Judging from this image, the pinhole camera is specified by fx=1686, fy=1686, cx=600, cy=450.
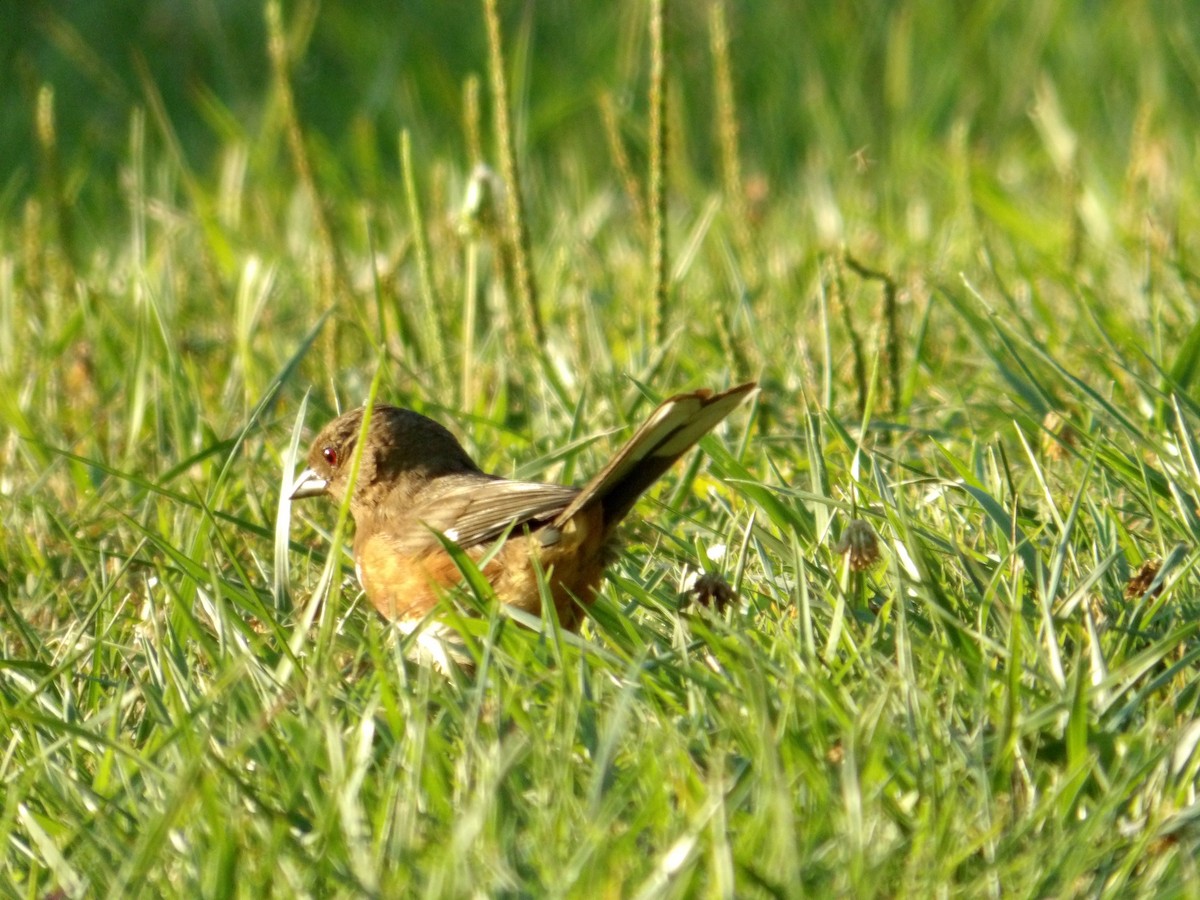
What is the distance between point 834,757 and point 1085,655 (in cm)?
47

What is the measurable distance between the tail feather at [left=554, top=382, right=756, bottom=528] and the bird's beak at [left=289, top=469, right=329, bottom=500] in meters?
0.87

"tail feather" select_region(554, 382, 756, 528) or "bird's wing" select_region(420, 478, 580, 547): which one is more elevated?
"tail feather" select_region(554, 382, 756, 528)

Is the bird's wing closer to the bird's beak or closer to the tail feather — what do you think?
the tail feather

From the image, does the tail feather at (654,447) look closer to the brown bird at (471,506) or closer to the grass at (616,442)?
the brown bird at (471,506)

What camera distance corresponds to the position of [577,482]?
4.01 metres

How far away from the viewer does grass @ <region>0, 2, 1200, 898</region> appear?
224cm

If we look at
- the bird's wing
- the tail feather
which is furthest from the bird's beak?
the tail feather

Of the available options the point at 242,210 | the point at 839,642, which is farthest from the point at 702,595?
the point at 242,210

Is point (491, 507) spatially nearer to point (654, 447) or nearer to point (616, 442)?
point (654, 447)

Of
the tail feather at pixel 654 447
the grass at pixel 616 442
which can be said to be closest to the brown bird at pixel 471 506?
the tail feather at pixel 654 447

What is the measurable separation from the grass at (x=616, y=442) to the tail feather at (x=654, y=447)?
0.14 meters

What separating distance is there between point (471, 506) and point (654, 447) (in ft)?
1.97

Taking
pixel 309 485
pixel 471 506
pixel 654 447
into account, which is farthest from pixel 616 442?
pixel 654 447

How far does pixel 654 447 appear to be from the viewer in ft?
10.3
